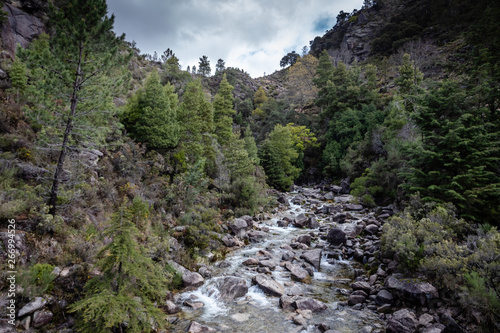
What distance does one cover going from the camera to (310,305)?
8773mm

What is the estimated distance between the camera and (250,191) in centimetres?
2119

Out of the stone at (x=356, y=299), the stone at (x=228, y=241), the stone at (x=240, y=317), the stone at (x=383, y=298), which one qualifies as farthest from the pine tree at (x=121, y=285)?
the stone at (x=228, y=241)

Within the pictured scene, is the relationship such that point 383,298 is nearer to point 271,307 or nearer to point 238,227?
point 271,307

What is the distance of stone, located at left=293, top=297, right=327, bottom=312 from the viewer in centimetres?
869

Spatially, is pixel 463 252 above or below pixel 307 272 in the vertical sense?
above

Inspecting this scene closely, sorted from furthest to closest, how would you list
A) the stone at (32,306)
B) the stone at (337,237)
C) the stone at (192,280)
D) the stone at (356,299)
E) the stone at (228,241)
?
the stone at (337,237)
the stone at (228,241)
the stone at (192,280)
the stone at (356,299)
the stone at (32,306)

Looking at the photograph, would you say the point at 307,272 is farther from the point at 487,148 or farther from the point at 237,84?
the point at 237,84

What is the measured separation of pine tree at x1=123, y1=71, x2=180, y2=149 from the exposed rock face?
8.96 metres

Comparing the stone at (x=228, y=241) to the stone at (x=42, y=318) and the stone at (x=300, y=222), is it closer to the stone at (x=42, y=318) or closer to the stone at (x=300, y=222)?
the stone at (x=300, y=222)

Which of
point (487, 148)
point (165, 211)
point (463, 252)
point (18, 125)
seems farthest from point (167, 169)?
point (487, 148)

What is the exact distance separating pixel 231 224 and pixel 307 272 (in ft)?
23.0

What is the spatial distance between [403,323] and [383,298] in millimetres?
1618

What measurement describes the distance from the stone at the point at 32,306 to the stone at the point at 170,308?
11.7 feet

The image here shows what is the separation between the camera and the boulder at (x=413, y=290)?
317 inches
